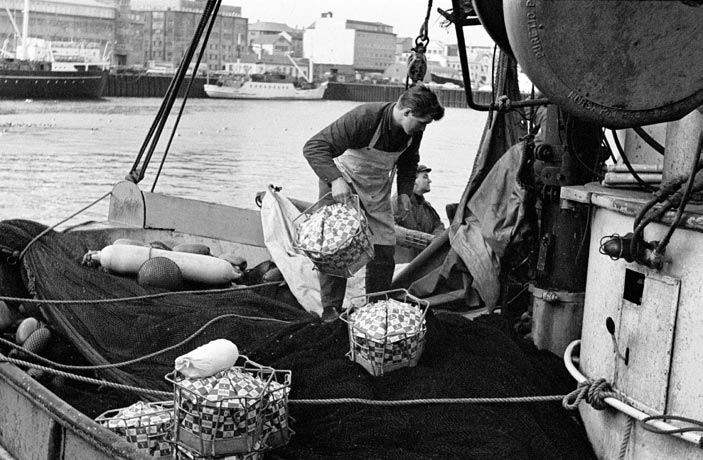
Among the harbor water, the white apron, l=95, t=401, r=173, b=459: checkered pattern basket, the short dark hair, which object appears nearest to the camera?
l=95, t=401, r=173, b=459: checkered pattern basket

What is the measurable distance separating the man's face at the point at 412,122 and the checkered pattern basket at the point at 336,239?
0.60 meters

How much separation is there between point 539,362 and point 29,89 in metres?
61.9

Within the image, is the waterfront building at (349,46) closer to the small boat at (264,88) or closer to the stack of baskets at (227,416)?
the small boat at (264,88)

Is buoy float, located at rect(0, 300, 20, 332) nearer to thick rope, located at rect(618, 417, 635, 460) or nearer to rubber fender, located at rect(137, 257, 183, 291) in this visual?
rubber fender, located at rect(137, 257, 183, 291)

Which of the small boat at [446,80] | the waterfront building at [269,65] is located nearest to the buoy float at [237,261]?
the small boat at [446,80]

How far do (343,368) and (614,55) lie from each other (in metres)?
2.22

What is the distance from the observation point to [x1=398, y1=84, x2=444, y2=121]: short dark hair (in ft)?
19.2

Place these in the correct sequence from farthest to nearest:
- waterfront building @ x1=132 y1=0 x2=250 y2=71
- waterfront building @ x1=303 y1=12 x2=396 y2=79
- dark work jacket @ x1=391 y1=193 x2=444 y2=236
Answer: waterfront building @ x1=303 y1=12 x2=396 y2=79
waterfront building @ x1=132 y1=0 x2=250 y2=71
dark work jacket @ x1=391 y1=193 x2=444 y2=236

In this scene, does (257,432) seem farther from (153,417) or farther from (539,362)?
(539,362)

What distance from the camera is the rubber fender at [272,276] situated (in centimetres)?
734

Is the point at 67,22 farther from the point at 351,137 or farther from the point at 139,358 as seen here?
the point at 139,358

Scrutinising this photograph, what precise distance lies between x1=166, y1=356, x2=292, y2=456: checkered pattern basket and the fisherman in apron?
6.72ft

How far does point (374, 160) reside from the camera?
640 centimetres

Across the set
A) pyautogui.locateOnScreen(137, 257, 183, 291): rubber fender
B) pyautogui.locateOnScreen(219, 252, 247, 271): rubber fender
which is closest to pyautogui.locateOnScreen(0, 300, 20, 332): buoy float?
pyautogui.locateOnScreen(137, 257, 183, 291): rubber fender
